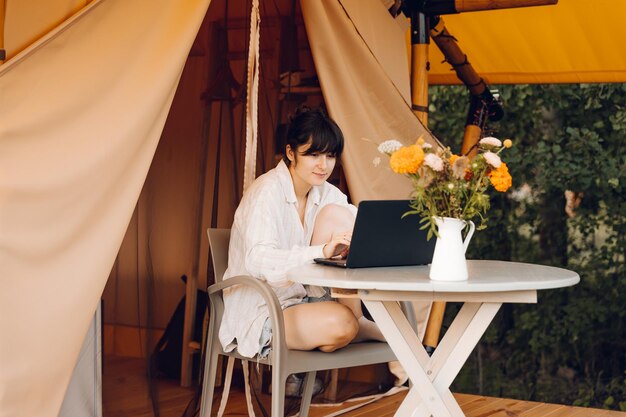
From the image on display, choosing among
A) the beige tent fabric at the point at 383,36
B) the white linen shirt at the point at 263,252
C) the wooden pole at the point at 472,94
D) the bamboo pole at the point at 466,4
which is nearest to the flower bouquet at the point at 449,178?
the white linen shirt at the point at 263,252

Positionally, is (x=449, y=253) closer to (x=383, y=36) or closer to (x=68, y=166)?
Result: (x=68, y=166)

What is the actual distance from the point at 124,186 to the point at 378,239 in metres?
0.80

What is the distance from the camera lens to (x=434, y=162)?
262 cm

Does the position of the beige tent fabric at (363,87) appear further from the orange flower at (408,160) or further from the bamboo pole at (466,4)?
the orange flower at (408,160)

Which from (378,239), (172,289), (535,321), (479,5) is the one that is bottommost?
(535,321)

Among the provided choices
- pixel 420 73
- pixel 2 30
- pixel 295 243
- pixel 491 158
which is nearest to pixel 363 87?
pixel 420 73

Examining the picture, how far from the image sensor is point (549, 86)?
8.00 m

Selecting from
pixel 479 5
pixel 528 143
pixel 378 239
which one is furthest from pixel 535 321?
pixel 378 239

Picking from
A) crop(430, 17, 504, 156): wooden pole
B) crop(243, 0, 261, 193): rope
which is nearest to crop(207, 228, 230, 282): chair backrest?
crop(243, 0, 261, 193): rope

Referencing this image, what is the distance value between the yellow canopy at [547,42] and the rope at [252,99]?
7.56 feet

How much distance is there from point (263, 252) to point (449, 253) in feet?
2.17

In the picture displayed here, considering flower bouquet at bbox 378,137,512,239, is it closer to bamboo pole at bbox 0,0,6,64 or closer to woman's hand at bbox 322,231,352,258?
woman's hand at bbox 322,231,352,258

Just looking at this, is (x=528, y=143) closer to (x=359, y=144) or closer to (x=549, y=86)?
(x=549, y=86)

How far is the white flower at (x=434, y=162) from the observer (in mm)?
2621
